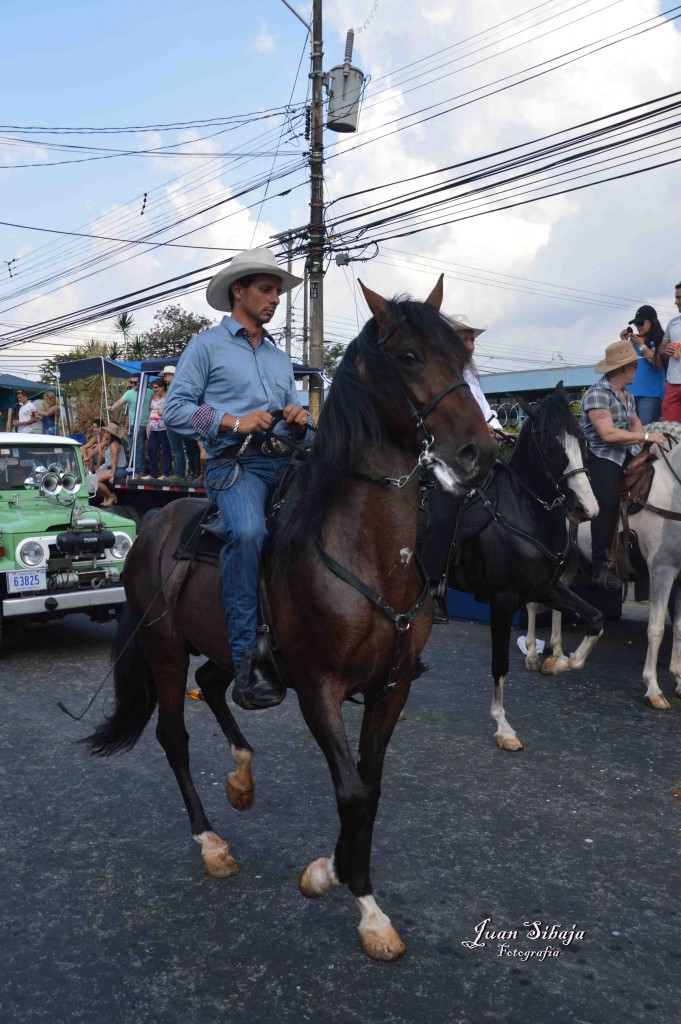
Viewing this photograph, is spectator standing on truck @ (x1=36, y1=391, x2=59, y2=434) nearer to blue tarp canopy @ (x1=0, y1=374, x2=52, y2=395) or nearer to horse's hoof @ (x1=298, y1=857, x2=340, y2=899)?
blue tarp canopy @ (x1=0, y1=374, x2=52, y2=395)

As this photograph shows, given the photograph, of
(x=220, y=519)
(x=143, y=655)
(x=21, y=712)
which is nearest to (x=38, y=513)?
(x=21, y=712)

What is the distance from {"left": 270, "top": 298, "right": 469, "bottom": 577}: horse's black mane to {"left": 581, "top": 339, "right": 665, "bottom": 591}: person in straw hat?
3.83 m

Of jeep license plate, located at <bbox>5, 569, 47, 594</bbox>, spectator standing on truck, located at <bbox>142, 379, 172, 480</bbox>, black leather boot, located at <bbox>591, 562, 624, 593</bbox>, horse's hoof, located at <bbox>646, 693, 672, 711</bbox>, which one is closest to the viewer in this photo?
horse's hoof, located at <bbox>646, 693, 672, 711</bbox>

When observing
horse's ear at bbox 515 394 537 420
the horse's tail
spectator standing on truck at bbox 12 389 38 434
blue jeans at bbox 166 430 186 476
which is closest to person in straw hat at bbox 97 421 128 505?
spectator standing on truck at bbox 12 389 38 434

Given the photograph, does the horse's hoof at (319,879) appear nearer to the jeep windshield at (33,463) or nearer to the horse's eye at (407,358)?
the horse's eye at (407,358)

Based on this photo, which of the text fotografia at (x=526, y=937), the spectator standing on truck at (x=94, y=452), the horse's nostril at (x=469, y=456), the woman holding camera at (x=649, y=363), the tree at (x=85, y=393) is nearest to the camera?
the horse's nostril at (x=469, y=456)

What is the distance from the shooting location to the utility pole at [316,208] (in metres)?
18.9

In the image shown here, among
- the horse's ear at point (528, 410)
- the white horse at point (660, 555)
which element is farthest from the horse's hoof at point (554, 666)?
the horse's ear at point (528, 410)

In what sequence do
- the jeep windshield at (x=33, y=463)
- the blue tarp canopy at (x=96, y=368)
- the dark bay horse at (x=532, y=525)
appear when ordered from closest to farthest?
the dark bay horse at (x=532, y=525) < the jeep windshield at (x=33, y=463) < the blue tarp canopy at (x=96, y=368)

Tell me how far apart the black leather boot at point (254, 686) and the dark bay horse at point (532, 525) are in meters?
2.59

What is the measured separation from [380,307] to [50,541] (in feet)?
20.3

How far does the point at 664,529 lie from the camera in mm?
6242

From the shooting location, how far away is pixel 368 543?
2900 millimetres

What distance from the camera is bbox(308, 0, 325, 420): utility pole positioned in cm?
1892
